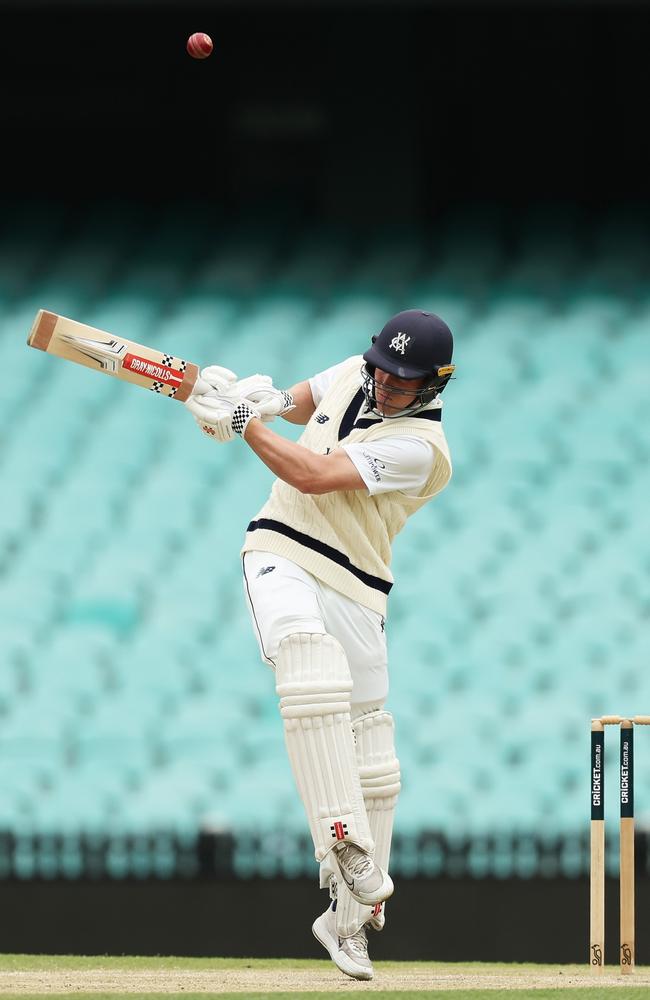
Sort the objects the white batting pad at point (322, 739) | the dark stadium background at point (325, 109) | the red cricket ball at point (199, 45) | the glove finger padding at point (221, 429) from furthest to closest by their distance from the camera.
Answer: the dark stadium background at point (325, 109) → the red cricket ball at point (199, 45) → the glove finger padding at point (221, 429) → the white batting pad at point (322, 739)

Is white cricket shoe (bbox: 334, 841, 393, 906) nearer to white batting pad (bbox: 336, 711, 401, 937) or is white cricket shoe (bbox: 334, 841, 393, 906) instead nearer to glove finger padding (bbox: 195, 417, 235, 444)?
white batting pad (bbox: 336, 711, 401, 937)

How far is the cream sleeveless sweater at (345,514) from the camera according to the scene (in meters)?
4.04

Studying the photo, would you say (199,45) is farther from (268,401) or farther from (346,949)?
(346,949)

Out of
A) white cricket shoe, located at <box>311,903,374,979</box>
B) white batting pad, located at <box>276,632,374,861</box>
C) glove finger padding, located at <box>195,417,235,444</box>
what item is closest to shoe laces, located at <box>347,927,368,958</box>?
white cricket shoe, located at <box>311,903,374,979</box>

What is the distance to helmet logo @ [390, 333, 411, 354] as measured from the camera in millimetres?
3924

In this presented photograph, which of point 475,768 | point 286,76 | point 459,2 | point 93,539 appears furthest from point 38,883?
point 286,76

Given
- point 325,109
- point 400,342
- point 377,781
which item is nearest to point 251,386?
point 400,342

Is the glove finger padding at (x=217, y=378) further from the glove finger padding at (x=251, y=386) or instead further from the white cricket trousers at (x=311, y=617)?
the white cricket trousers at (x=311, y=617)

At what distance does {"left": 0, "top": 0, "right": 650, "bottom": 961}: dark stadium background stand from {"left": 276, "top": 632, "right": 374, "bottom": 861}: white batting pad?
4.38 meters

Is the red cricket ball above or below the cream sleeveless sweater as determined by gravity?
above

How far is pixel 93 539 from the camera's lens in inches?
301

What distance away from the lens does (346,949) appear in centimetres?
397

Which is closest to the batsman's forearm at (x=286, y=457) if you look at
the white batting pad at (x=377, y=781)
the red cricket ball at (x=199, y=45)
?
the white batting pad at (x=377, y=781)

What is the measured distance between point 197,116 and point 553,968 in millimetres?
6274
